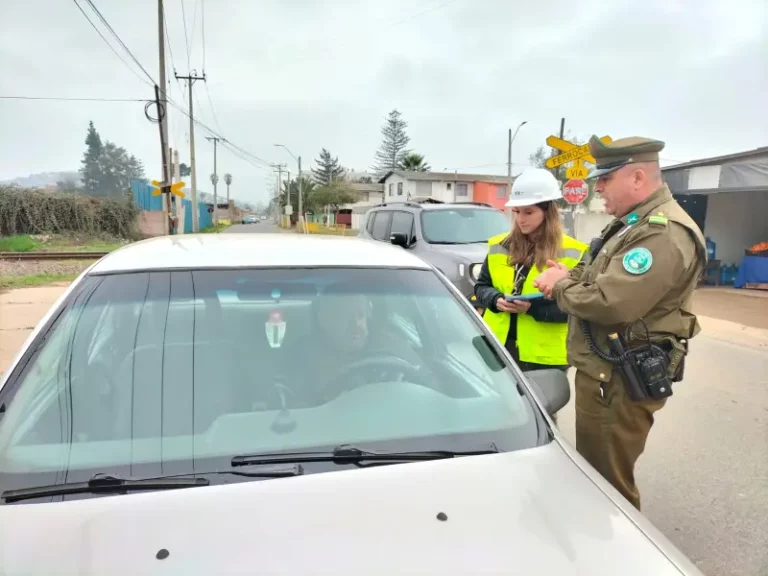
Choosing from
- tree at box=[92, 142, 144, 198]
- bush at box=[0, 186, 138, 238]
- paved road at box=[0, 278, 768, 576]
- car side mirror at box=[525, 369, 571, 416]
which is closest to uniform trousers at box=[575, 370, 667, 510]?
car side mirror at box=[525, 369, 571, 416]

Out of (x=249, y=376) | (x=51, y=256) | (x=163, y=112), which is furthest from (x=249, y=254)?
(x=51, y=256)

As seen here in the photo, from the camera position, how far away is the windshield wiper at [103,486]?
1390 mm

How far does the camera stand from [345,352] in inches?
82.3

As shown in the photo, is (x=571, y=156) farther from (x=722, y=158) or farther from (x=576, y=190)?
(x=722, y=158)

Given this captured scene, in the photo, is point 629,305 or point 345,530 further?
point 629,305

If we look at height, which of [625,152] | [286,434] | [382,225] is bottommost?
[286,434]

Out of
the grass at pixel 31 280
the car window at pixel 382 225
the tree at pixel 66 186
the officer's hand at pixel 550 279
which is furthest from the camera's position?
the tree at pixel 66 186

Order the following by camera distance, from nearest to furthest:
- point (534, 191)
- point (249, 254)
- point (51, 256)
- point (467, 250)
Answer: point (249, 254) → point (534, 191) → point (467, 250) → point (51, 256)

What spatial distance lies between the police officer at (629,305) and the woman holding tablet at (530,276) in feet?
1.09

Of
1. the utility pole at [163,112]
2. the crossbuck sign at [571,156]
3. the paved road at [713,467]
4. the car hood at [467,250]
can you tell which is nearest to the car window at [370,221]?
the car hood at [467,250]

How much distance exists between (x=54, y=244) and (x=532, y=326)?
26892 millimetres

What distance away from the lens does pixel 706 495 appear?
131 inches

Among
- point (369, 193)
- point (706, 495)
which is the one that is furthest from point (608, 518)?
point (369, 193)

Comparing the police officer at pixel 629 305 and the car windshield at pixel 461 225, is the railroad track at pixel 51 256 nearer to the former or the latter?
the car windshield at pixel 461 225
